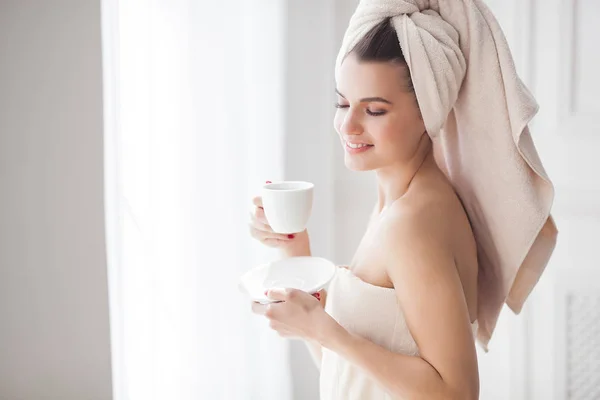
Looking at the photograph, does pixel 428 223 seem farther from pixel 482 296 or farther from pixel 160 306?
pixel 160 306

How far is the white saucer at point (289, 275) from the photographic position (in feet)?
3.88

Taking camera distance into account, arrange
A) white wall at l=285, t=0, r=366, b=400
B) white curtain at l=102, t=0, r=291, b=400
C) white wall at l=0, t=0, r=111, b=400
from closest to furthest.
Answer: white curtain at l=102, t=0, r=291, b=400 → white wall at l=0, t=0, r=111, b=400 → white wall at l=285, t=0, r=366, b=400

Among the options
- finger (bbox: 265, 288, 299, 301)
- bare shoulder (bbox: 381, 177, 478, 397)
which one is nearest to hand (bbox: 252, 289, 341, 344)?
finger (bbox: 265, 288, 299, 301)

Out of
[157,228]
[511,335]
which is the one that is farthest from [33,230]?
[511,335]

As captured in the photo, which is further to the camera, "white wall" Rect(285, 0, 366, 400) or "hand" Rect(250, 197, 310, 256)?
"white wall" Rect(285, 0, 366, 400)

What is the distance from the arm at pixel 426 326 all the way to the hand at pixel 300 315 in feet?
0.16

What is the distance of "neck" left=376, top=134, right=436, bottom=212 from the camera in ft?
3.88

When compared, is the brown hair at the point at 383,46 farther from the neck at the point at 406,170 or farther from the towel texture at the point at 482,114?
the neck at the point at 406,170

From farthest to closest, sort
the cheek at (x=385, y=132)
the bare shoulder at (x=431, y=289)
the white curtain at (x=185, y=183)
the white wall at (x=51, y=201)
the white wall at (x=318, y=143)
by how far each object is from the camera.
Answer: the white wall at (x=318, y=143) → the white wall at (x=51, y=201) → the white curtain at (x=185, y=183) → the cheek at (x=385, y=132) → the bare shoulder at (x=431, y=289)

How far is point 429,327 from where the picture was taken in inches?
39.6

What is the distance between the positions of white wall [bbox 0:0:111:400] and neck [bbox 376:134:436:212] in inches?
34.8

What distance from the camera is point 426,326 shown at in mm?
1010

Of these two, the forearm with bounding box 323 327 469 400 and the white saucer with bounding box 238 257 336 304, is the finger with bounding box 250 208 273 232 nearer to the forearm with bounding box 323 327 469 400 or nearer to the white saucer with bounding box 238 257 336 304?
the white saucer with bounding box 238 257 336 304

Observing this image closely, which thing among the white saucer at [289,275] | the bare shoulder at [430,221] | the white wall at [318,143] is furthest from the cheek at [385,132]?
the white wall at [318,143]
